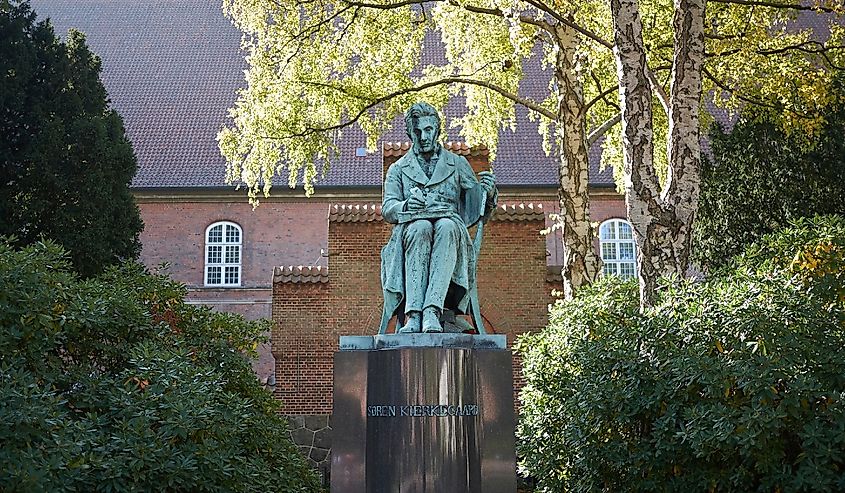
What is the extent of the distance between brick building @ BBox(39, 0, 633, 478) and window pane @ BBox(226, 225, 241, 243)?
0.14ft

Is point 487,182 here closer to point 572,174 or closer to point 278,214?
point 572,174

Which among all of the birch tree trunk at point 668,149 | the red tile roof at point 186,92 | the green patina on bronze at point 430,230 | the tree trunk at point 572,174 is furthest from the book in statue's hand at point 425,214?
the red tile roof at point 186,92

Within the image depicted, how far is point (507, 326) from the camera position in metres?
19.7

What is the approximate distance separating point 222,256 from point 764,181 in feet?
56.2

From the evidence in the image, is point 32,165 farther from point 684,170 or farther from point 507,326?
point 684,170

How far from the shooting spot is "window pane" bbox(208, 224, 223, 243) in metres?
29.7

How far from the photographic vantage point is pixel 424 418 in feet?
23.9

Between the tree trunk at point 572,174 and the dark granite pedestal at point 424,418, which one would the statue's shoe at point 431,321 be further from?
the tree trunk at point 572,174

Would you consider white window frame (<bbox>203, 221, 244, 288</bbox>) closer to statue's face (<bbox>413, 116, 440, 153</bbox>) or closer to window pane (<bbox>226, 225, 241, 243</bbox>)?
window pane (<bbox>226, 225, 241, 243</bbox>)

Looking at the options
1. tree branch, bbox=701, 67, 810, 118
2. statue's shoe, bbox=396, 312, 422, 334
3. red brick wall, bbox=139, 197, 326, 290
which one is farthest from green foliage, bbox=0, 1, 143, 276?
statue's shoe, bbox=396, 312, 422, 334

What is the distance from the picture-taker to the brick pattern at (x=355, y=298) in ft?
64.0

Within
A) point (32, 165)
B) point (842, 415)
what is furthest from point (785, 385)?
point (32, 165)

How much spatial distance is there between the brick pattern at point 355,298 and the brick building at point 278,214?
0.02 m

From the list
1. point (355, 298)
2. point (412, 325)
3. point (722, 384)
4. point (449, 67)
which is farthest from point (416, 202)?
point (355, 298)
